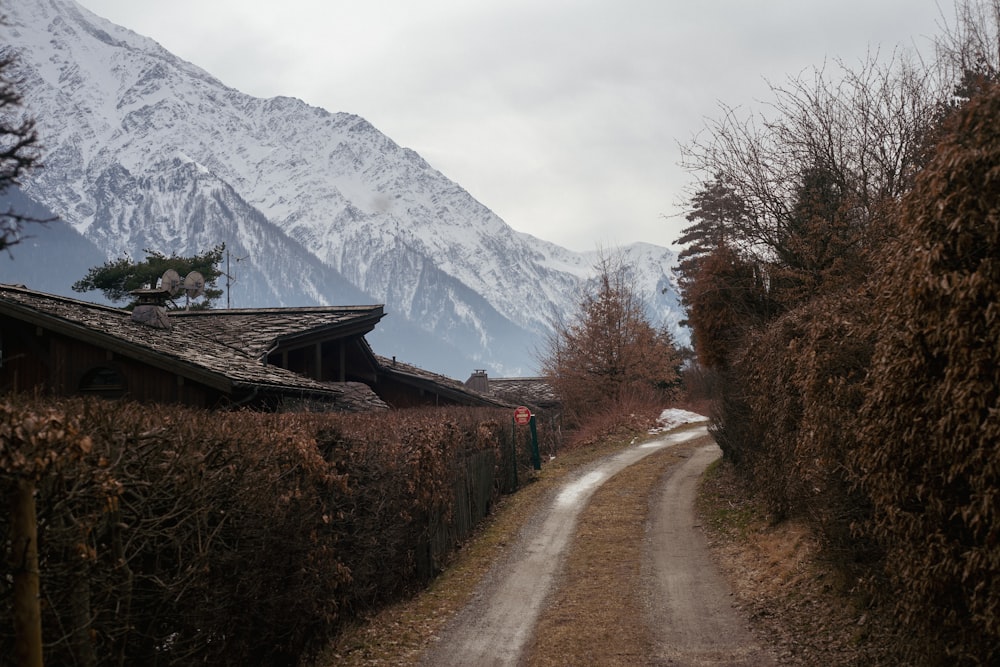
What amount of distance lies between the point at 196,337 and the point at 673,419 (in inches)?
1024

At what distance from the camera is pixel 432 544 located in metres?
15.2

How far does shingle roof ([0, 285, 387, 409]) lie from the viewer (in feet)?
58.2

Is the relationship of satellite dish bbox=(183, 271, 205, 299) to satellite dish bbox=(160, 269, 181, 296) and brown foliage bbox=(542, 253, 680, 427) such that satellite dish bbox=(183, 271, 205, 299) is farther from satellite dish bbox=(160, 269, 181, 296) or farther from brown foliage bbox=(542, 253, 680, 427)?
brown foliage bbox=(542, 253, 680, 427)

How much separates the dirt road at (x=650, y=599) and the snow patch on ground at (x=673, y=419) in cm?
1802

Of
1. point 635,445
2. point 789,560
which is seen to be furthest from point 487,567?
point 635,445

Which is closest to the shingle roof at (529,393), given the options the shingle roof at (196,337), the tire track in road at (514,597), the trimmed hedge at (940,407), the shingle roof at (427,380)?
the shingle roof at (427,380)

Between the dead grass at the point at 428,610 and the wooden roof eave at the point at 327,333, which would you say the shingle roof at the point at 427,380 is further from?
the dead grass at the point at 428,610

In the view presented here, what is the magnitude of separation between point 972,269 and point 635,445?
95.1ft

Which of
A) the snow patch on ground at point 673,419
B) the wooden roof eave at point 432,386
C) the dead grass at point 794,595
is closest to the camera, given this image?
the dead grass at point 794,595

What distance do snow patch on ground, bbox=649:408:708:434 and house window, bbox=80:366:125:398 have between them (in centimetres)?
2490

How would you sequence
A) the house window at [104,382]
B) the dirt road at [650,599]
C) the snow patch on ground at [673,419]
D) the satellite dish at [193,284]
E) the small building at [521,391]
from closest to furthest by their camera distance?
the dirt road at [650,599]
the house window at [104,382]
the satellite dish at [193,284]
the snow patch on ground at [673,419]
the small building at [521,391]

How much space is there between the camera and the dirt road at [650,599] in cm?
Answer: 1026

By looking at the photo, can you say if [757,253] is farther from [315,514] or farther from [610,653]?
[315,514]

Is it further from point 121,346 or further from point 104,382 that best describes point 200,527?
point 104,382
